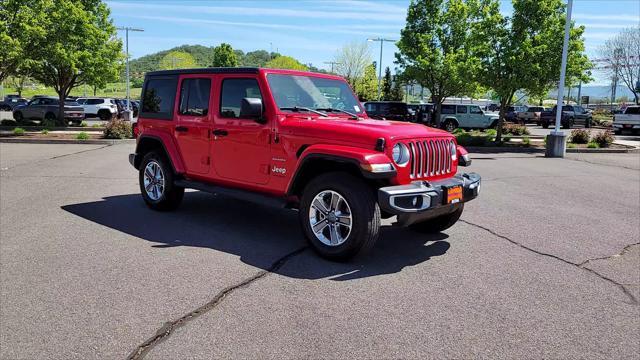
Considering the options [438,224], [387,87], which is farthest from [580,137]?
[387,87]

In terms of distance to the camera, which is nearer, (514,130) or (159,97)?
(159,97)

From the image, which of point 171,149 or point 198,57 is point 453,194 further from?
point 198,57

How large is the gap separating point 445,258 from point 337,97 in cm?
240

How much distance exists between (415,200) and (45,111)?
30105mm

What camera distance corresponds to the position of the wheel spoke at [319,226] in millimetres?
5074

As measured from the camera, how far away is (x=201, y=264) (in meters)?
4.90

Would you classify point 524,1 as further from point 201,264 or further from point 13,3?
point 13,3

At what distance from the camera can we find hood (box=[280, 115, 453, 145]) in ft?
15.7

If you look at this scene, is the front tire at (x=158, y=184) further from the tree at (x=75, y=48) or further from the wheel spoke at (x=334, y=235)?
the tree at (x=75, y=48)

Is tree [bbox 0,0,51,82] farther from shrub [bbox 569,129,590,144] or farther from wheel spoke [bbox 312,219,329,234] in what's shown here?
shrub [bbox 569,129,590,144]

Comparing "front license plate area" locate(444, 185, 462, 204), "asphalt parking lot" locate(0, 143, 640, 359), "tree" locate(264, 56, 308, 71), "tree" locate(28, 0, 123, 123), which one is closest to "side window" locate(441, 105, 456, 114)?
"tree" locate(28, 0, 123, 123)

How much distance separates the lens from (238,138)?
19.4ft

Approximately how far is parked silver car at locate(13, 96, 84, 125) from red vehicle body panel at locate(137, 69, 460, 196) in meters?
24.3

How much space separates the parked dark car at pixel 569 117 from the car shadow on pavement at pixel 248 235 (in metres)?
33.9
